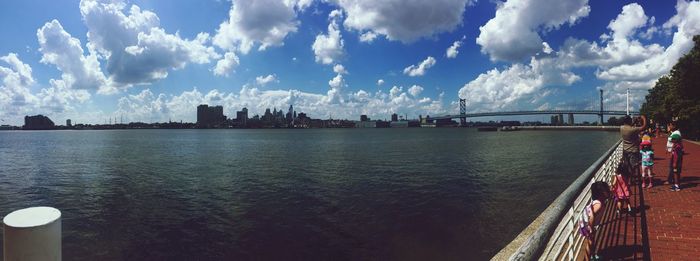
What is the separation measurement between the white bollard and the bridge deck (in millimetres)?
6469

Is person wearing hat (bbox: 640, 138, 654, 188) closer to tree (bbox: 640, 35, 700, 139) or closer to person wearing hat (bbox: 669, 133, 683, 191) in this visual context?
person wearing hat (bbox: 669, 133, 683, 191)

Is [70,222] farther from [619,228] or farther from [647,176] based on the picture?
[647,176]

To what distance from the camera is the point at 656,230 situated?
22.2 feet

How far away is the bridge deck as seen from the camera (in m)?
5.75

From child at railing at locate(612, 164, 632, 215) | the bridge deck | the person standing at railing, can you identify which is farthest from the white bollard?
the person standing at railing

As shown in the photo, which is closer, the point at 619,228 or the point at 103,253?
the point at 619,228

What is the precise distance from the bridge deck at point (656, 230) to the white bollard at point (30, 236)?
6.47 meters

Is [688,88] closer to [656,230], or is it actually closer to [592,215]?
[656,230]

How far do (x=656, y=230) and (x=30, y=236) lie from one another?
27.6ft

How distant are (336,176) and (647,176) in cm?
1837

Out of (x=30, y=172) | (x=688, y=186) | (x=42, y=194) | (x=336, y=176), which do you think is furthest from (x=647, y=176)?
(x=30, y=172)

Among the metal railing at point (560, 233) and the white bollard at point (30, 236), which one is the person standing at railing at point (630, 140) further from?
the white bollard at point (30, 236)

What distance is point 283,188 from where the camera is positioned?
2183 centimetres

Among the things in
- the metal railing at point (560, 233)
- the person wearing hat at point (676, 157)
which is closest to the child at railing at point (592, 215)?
the metal railing at point (560, 233)
